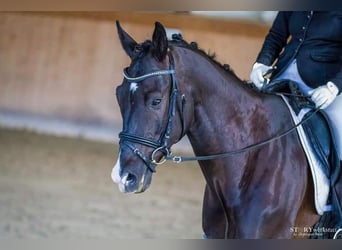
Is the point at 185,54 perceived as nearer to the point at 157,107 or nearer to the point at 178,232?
the point at 157,107

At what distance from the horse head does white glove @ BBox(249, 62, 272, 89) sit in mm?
370

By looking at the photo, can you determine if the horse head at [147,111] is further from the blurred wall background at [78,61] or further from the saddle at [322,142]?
the blurred wall background at [78,61]

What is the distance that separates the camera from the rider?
1.44m

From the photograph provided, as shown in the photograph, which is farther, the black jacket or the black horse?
the black jacket

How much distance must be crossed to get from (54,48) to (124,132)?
7.52 ft

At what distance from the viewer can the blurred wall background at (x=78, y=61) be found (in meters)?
3.07

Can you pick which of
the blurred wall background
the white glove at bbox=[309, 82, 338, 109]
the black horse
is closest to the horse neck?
the black horse

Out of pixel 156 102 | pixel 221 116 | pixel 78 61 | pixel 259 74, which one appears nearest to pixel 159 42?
pixel 156 102

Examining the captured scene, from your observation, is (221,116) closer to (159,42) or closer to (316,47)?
(159,42)

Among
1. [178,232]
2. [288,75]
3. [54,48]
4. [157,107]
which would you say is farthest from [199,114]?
[54,48]

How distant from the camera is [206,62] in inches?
53.3

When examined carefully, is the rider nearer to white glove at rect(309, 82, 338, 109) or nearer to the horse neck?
white glove at rect(309, 82, 338, 109)

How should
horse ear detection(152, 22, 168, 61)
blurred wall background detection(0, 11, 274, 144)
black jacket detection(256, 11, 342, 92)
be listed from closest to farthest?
horse ear detection(152, 22, 168, 61) → black jacket detection(256, 11, 342, 92) → blurred wall background detection(0, 11, 274, 144)

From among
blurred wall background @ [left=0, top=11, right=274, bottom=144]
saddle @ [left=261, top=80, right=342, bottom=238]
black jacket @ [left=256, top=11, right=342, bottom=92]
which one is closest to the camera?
saddle @ [left=261, top=80, right=342, bottom=238]
